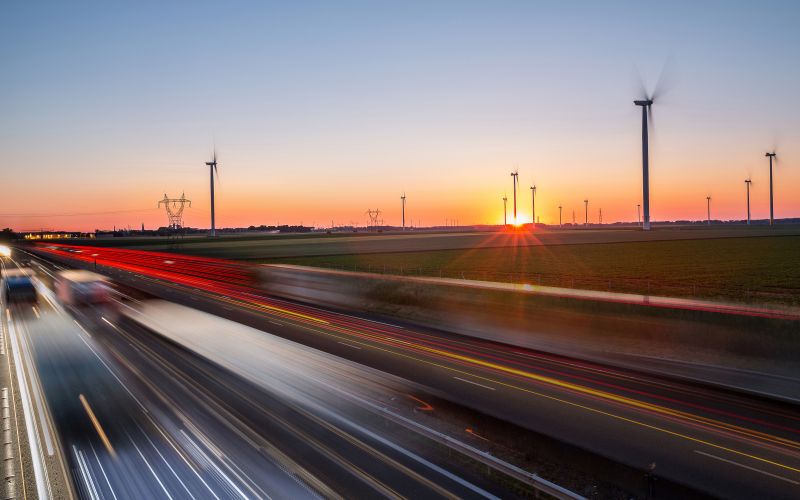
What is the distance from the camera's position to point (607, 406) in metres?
20.8

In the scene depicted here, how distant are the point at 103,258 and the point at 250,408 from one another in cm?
12868

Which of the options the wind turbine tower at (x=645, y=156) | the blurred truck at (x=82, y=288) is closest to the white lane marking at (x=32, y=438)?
the blurred truck at (x=82, y=288)

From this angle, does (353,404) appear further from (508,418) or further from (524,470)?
(524,470)

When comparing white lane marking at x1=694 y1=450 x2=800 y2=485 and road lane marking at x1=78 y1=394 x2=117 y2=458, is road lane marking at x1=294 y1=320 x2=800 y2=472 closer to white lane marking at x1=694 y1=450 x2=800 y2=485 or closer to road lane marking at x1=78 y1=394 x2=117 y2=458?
white lane marking at x1=694 y1=450 x2=800 y2=485

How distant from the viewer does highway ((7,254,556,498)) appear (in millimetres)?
14789

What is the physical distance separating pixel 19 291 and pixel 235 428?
62796 millimetres

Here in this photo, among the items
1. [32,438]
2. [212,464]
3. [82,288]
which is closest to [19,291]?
[82,288]

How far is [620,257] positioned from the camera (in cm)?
7988

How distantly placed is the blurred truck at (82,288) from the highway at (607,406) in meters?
29.6

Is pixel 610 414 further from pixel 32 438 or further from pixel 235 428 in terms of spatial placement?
pixel 32 438

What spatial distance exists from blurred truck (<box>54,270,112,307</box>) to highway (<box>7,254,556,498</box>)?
1081 inches

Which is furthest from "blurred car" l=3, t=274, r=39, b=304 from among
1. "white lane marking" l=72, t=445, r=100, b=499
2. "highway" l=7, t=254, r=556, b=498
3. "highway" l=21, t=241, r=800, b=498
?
"white lane marking" l=72, t=445, r=100, b=499

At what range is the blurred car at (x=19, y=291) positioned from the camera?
189ft

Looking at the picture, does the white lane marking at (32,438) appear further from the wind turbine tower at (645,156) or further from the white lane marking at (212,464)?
the wind turbine tower at (645,156)
